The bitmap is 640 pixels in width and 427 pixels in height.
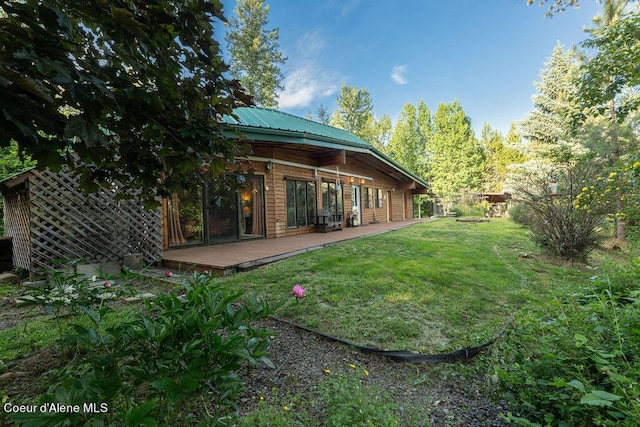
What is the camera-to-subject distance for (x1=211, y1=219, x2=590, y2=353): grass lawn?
7.48 feet

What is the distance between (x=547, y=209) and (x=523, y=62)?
16.1m

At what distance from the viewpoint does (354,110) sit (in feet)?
84.6

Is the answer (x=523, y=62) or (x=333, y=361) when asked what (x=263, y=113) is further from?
(x=523, y=62)

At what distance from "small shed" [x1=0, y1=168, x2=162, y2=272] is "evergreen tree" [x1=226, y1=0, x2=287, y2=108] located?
52.4ft

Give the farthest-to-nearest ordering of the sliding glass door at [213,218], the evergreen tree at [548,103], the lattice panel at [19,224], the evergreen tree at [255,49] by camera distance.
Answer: the evergreen tree at [255,49], the evergreen tree at [548,103], the sliding glass door at [213,218], the lattice panel at [19,224]

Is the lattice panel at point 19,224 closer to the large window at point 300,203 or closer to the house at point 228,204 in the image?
the house at point 228,204

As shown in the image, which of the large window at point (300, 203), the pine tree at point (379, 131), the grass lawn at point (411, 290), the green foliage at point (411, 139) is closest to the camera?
the grass lawn at point (411, 290)

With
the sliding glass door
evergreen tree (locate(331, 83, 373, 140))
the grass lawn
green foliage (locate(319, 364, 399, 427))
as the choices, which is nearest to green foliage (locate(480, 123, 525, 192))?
evergreen tree (locate(331, 83, 373, 140))

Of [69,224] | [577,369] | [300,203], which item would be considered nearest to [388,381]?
[577,369]

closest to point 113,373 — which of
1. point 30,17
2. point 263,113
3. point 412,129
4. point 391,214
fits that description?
point 30,17

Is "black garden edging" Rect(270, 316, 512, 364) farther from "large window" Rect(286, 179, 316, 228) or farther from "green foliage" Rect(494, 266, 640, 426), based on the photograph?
"large window" Rect(286, 179, 316, 228)

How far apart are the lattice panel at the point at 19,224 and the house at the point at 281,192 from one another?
2116 mm

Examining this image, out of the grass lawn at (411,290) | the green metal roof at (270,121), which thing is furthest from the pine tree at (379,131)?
the grass lawn at (411,290)

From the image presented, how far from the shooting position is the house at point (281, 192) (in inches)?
253
